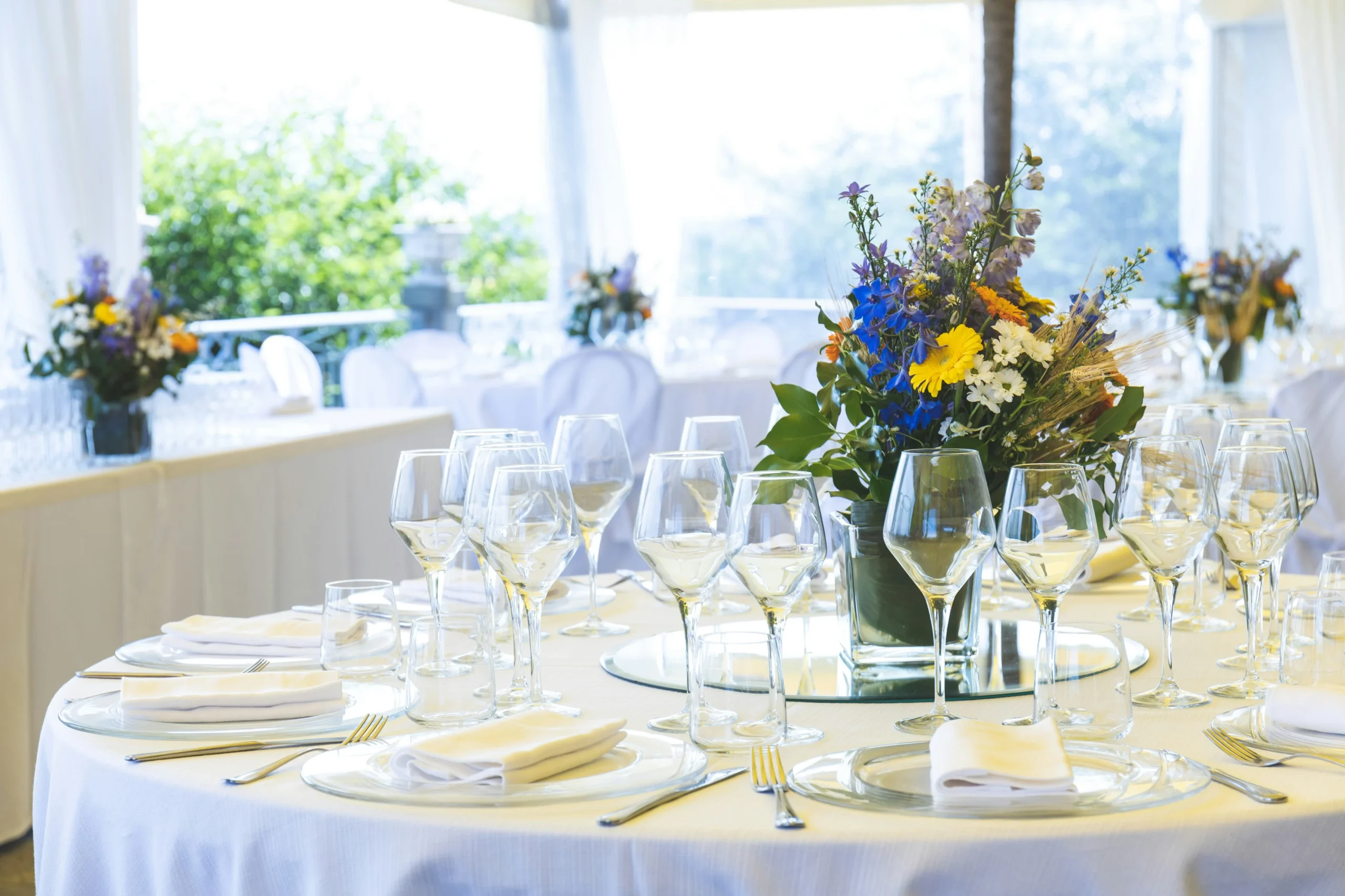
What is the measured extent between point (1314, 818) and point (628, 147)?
754 centimetres

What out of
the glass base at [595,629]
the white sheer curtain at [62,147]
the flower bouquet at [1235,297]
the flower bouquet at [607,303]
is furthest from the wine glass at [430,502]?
the flower bouquet at [607,303]

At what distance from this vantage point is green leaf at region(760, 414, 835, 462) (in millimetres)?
1611

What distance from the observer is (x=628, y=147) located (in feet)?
27.1

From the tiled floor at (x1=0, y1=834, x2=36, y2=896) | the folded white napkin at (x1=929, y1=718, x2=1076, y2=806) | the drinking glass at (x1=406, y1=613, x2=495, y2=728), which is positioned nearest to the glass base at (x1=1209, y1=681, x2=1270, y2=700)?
the folded white napkin at (x1=929, y1=718, x2=1076, y2=806)

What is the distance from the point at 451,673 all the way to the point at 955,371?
58 centimetres

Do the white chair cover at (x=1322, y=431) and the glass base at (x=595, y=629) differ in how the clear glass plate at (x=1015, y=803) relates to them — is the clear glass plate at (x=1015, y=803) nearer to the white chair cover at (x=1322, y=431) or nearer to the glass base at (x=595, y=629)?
the glass base at (x=595, y=629)

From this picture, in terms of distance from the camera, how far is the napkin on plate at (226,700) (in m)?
1.32

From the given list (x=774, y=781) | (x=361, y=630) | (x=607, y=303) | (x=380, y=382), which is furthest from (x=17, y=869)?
(x=607, y=303)

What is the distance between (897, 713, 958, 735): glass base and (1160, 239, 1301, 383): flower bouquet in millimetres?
3926

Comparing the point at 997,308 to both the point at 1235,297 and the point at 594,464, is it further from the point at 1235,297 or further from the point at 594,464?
the point at 1235,297

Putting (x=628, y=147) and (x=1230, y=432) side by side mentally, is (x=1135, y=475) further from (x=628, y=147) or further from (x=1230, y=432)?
(x=628, y=147)

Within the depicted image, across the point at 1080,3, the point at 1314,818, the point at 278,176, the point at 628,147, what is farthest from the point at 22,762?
the point at 278,176

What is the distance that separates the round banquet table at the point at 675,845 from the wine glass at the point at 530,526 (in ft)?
0.78

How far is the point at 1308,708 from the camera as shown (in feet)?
3.91
